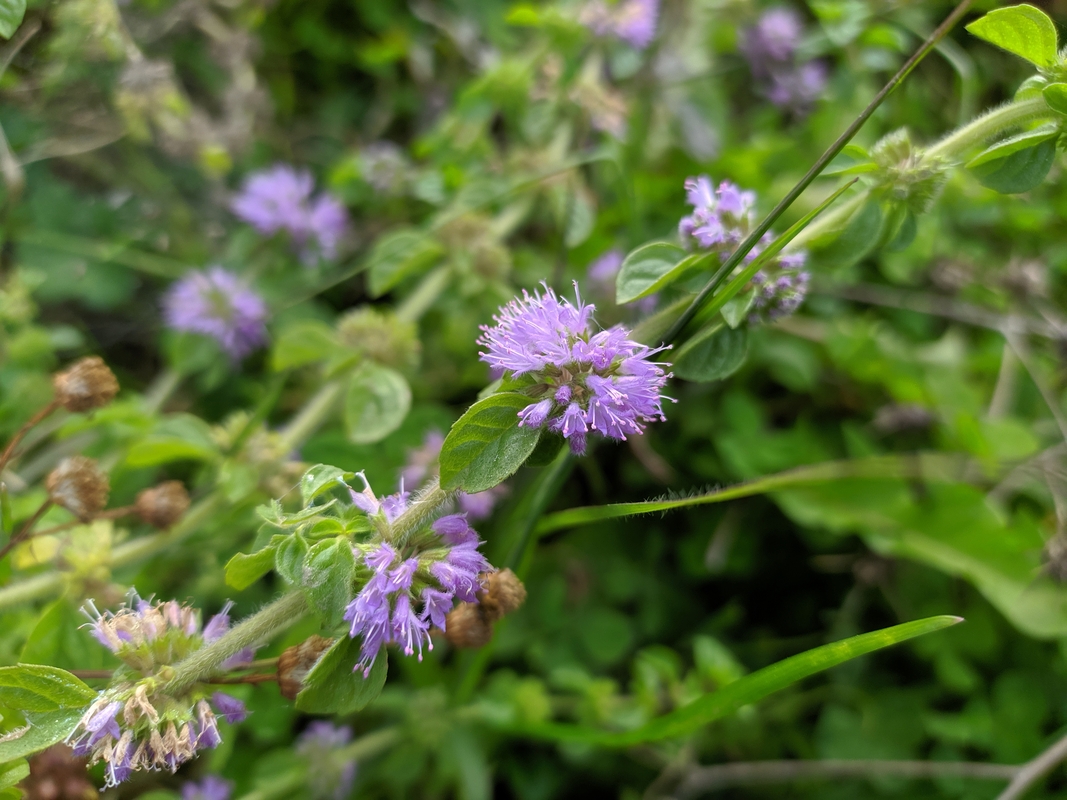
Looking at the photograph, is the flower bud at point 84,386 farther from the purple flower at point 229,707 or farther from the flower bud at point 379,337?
the purple flower at point 229,707

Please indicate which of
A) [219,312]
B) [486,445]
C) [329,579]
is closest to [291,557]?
[329,579]

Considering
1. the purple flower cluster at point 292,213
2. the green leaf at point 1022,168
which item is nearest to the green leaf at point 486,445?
the green leaf at point 1022,168

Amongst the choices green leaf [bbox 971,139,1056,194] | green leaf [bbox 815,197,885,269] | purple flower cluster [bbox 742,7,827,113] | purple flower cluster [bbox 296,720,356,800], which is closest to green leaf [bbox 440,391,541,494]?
green leaf [bbox 815,197,885,269]

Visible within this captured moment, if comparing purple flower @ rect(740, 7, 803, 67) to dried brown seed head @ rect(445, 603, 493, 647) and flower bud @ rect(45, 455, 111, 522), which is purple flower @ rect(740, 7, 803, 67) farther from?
flower bud @ rect(45, 455, 111, 522)

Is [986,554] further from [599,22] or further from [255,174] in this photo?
[255,174]

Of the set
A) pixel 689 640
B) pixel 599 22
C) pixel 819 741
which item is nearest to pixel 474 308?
pixel 599 22

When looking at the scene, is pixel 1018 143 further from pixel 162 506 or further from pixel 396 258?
pixel 162 506

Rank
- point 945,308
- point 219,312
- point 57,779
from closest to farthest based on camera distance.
Result: point 57,779 → point 219,312 → point 945,308
